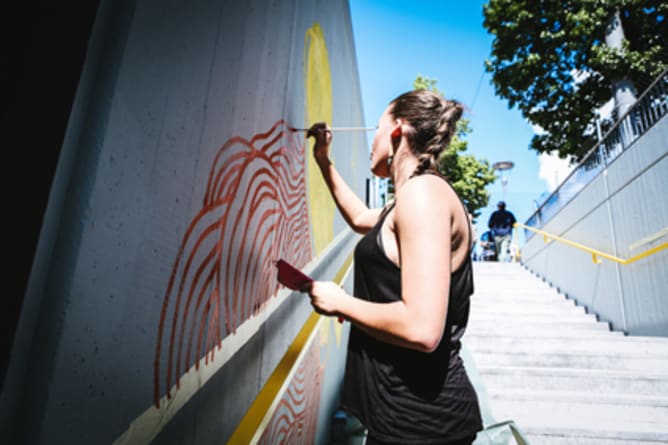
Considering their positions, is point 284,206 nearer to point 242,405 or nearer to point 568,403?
point 242,405

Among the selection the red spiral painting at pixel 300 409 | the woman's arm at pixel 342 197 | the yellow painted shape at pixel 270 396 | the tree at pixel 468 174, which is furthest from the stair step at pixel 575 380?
the tree at pixel 468 174

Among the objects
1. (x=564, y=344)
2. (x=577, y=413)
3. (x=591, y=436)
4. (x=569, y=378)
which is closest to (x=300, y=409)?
(x=591, y=436)

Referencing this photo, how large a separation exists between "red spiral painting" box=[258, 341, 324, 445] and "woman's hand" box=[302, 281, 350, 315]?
48cm

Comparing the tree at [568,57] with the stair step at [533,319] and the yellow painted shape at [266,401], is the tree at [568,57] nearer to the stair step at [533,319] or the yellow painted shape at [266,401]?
the stair step at [533,319]

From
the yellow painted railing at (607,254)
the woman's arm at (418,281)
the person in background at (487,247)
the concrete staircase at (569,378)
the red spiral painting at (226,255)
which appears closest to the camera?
the red spiral painting at (226,255)

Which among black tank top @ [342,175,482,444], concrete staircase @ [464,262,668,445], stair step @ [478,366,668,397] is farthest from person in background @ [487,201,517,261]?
black tank top @ [342,175,482,444]

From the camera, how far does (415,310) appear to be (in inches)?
31.2

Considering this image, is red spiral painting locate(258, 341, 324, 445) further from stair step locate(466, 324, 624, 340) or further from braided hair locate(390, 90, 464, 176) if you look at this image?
stair step locate(466, 324, 624, 340)

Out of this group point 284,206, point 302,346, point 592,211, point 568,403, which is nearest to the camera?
point 284,206

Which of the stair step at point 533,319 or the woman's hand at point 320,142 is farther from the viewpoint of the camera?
the stair step at point 533,319

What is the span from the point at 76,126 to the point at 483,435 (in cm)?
208

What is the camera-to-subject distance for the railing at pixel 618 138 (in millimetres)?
4688

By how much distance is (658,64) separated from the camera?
299 inches

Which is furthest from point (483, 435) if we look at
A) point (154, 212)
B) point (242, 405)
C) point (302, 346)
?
point (154, 212)
